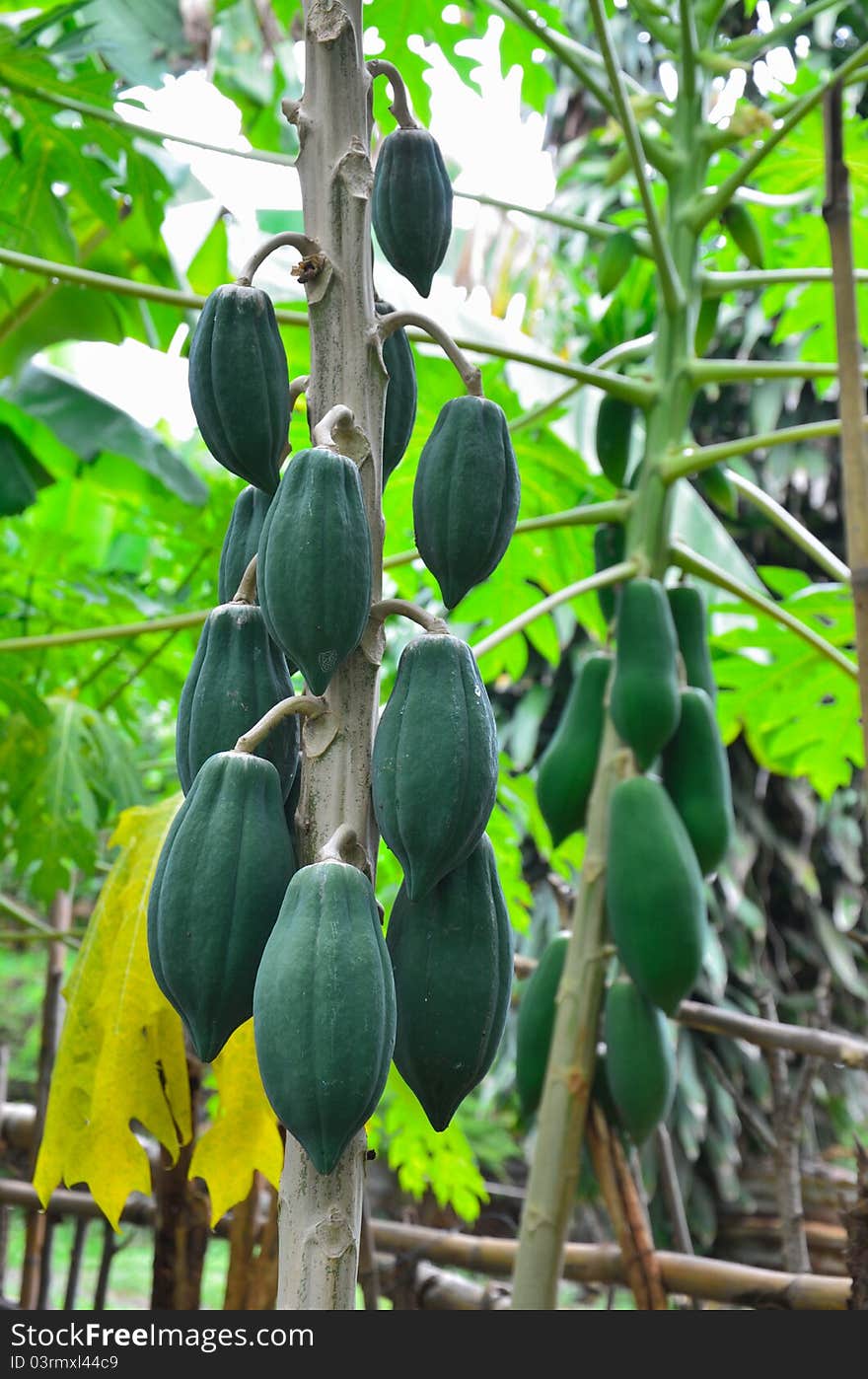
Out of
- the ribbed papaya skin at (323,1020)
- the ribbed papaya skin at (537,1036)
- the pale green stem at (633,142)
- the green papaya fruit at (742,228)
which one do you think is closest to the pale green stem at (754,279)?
the green papaya fruit at (742,228)

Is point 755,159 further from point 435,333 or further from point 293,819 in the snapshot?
point 293,819

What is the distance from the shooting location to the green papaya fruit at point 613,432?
1.54 metres

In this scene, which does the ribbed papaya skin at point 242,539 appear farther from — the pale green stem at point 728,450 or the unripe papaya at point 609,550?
the unripe papaya at point 609,550

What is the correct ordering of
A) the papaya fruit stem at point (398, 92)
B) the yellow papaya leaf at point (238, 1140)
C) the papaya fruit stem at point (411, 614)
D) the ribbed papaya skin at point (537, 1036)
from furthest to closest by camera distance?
the ribbed papaya skin at point (537, 1036) → the yellow papaya leaf at point (238, 1140) → the papaya fruit stem at point (398, 92) → the papaya fruit stem at point (411, 614)

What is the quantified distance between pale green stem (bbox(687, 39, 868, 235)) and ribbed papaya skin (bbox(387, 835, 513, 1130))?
2.91 ft

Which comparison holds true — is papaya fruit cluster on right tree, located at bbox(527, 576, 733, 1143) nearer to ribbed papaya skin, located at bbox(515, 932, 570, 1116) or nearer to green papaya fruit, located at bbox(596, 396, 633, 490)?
ribbed papaya skin, located at bbox(515, 932, 570, 1116)

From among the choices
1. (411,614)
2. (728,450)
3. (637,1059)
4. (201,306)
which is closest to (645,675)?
(728,450)

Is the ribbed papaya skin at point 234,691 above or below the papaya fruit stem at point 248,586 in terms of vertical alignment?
below

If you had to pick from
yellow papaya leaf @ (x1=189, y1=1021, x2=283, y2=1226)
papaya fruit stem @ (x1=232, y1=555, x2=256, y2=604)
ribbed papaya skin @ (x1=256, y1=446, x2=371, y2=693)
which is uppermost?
papaya fruit stem @ (x1=232, y1=555, x2=256, y2=604)

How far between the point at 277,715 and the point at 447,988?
155 mm

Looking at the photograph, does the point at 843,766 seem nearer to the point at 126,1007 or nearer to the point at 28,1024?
the point at 126,1007

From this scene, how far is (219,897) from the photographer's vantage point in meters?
0.59

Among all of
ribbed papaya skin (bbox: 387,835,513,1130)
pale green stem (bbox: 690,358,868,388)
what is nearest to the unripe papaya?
pale green stem (bbox: 690,358,868,388)

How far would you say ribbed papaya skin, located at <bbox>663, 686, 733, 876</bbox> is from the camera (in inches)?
52.7
